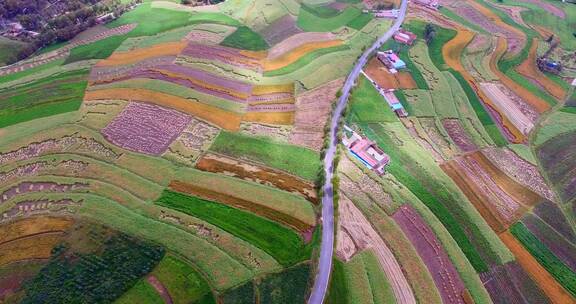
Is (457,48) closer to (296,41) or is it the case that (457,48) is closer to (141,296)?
(296,41)

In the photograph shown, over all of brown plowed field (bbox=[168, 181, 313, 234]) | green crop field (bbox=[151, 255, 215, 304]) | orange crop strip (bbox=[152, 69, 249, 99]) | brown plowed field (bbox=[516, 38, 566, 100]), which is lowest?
green crop field (bbox=[151, 255, 215, 304])

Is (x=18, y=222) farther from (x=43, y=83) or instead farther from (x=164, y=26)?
(x=164, y=26)

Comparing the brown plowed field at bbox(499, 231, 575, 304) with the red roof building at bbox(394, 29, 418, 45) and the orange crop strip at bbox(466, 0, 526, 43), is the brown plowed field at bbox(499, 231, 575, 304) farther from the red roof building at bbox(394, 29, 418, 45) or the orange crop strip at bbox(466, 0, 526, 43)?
the orange crop strip at bbox(466, 0, 526, 43)

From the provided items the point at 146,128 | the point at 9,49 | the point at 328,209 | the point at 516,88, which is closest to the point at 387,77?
the point at 516,88

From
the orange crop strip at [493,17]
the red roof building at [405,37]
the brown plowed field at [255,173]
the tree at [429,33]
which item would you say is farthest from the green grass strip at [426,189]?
the orange crop strip at [493,17]

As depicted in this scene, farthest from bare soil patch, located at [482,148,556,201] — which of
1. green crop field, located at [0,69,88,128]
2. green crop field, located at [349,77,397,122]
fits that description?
green crop field, located at [0,69,88,128]

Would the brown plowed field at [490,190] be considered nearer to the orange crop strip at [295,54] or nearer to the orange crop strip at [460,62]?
the orange crop strip at [460,62]
